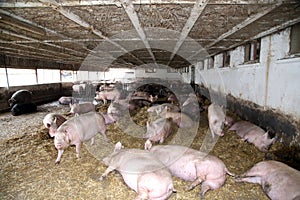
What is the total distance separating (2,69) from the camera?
8.76 meters

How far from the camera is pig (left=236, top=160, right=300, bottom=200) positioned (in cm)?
227

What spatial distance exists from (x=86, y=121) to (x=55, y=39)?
2.13m

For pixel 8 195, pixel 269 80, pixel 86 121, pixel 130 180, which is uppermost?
pixel 269 80

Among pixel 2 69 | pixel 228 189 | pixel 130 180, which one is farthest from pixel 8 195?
pixel 2 69

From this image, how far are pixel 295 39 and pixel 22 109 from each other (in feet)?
25.9

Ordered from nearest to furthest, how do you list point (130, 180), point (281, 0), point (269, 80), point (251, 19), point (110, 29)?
point (281, 0) → point (130, 180) → point (251, 19) → point (110, 29) → point (269, 80)

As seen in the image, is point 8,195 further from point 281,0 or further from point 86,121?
point 281,0

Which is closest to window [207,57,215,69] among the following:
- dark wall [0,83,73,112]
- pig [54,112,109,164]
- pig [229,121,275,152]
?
pig [229,121,275,152]

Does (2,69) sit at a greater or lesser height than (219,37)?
lesser

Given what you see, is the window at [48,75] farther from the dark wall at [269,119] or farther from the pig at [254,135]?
the pig at [254,135]

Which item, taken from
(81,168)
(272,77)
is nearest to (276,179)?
(272,77)

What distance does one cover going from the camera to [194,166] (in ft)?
9.00

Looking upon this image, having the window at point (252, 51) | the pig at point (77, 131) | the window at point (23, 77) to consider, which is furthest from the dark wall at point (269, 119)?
the window at point (23, 77)

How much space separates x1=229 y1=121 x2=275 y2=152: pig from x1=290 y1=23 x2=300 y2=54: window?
1408 millimetres
